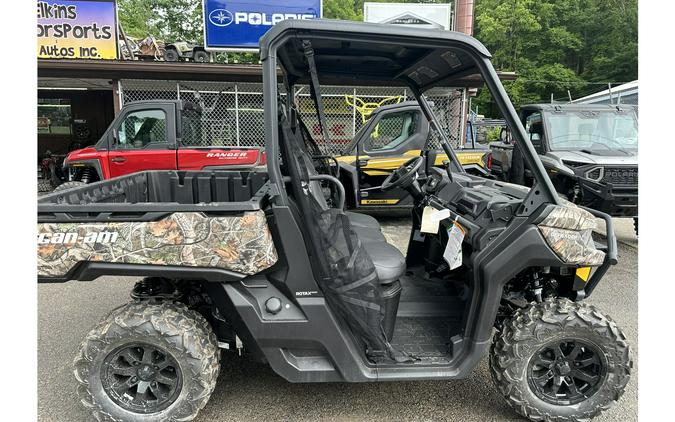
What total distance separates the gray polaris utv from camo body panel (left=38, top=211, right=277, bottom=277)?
434cm

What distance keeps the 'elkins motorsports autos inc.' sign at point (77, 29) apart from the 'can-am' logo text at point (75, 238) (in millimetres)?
10393

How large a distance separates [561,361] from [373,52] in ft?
7.28

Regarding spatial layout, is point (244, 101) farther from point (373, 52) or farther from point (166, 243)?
point (166, 243)

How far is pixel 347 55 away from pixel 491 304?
183 centimetres

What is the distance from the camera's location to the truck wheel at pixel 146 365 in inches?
85.5

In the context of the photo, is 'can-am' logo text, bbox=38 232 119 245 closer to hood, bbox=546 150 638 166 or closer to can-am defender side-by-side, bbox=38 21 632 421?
can-am defender side-by-side, bbox=38 21 632 421

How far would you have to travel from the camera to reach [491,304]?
2270mm

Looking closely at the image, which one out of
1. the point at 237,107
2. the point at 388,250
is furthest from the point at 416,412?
the point at 237,107

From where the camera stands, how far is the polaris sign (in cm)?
1101

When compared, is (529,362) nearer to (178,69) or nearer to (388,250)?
(388,250)

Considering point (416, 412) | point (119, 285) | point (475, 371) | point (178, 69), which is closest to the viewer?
point (416, 412)

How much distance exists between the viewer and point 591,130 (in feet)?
21.7

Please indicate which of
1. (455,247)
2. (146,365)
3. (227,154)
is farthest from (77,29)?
(455,247)

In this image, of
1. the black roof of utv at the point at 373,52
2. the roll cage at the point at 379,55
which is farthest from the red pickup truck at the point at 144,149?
the roll cage at the point at 379,55
